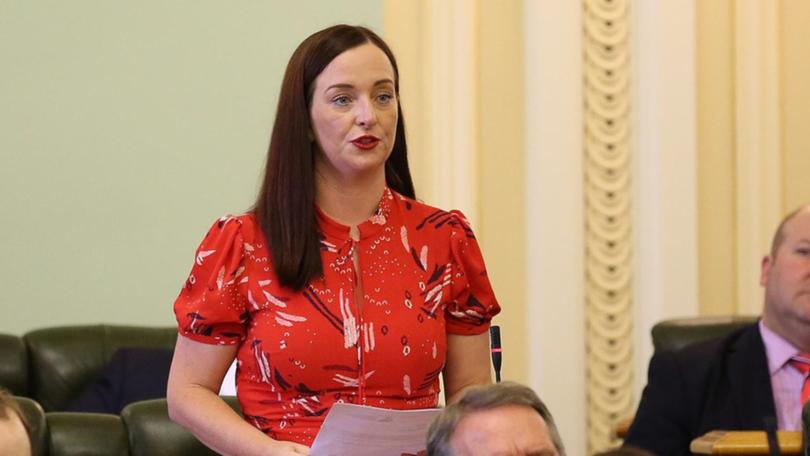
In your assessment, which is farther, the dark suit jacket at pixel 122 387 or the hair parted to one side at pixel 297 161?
the dark suit jacket at pixel 122 387

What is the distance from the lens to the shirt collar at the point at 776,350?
12.0 ft

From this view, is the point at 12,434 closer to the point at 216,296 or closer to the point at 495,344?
the point at 216,296

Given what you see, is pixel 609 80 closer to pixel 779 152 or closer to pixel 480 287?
pixel 779 152

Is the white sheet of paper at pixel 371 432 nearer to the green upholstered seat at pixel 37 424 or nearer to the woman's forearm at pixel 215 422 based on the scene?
the woman's forearm at pixel 215 422

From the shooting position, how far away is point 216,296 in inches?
107

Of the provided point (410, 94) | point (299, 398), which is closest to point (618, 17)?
point (410, 94)

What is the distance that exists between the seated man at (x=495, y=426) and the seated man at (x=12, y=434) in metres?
0.62

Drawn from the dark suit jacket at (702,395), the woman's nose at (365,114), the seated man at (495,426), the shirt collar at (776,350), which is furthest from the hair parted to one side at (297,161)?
the shirt collar at (776,350)

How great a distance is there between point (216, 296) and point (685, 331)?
1798 millimetres

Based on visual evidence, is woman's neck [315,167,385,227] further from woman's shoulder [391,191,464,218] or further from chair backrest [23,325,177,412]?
chair backrest [23,325,177,412]

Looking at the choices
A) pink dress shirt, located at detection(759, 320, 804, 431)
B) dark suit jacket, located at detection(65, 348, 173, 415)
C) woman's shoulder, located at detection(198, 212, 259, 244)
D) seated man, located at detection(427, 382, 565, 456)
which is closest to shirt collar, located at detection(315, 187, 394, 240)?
woman's shoulder, located at detection(198, 212, 259, 244)

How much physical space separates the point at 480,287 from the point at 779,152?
2.87 m

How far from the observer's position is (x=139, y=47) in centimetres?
534

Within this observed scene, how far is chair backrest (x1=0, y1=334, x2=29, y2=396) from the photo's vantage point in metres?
4.50
